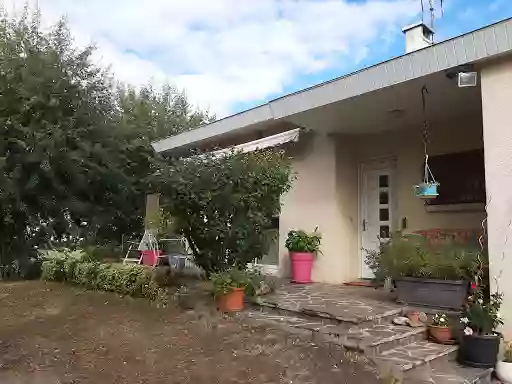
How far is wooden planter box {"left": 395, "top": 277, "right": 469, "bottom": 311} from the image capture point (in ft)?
19.1

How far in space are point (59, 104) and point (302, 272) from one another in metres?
7.46

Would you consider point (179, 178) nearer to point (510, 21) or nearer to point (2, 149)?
point (510, 21)

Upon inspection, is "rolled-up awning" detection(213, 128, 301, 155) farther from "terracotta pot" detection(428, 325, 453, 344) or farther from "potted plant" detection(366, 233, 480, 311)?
"terracotta pot" detection(428, 325, 453, 344)

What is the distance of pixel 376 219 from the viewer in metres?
9.13

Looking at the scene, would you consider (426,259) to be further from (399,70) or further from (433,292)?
(399,70)

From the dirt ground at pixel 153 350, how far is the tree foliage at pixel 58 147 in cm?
425

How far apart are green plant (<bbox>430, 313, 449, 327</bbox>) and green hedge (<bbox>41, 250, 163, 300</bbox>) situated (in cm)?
430

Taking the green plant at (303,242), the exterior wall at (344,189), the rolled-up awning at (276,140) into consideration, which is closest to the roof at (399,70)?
the rolled-up awning at (276,140)

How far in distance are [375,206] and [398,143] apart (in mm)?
1377

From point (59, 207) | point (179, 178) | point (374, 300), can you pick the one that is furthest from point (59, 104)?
point (374, 300)

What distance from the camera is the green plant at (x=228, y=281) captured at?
652cm

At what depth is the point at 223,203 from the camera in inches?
273

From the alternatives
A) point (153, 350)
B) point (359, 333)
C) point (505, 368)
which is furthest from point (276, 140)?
point (505, 368)

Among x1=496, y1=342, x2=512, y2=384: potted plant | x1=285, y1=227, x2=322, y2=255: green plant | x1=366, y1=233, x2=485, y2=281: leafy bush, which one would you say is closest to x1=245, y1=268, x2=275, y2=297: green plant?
x1=285, y1=227, x2=322, y2=255: green plant
